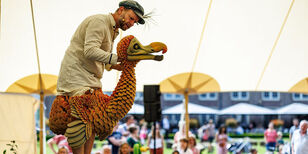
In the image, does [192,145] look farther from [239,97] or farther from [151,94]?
[239,97]

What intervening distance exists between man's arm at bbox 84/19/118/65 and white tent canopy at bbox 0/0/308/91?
3.75m

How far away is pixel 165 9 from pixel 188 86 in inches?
69.9

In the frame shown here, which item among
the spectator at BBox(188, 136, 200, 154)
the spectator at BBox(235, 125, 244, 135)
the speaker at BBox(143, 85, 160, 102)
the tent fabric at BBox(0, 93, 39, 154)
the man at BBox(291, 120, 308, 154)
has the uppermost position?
the speaker at BBox(143, 85, 160, 102)

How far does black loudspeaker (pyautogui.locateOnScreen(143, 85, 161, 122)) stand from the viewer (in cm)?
527

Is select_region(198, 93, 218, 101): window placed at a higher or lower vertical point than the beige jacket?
lower

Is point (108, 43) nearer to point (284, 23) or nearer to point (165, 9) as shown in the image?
point (165, 9)

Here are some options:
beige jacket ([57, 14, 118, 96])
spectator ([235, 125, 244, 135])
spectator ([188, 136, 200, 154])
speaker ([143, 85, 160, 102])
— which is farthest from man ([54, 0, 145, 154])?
spectator ([235, 125, 244, 135])

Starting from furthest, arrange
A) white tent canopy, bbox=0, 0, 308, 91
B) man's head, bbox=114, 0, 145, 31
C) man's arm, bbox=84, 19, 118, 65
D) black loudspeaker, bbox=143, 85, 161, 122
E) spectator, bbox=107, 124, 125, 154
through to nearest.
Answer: spectator, bbox=107, 124, 125, 154
white tent canopy, bbox=0, 0, 308, 91
black loudspeaker, bbox=143, 85, 161, 122
man's head, bbox=114, 0, 145, 31
man's arm, bbox=84, 19, 118, 65

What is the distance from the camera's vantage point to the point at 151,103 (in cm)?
532

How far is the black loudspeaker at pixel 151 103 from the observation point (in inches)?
207

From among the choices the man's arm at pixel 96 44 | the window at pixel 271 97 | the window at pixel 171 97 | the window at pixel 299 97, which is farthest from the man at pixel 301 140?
the window at pixel 271 97

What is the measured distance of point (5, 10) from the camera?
5.08 meters

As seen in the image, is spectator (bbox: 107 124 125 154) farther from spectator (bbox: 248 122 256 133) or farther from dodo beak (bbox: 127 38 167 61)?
spectator (bbox: 248 122 256 133)

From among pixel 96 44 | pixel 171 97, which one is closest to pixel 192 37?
pixel 96 44
